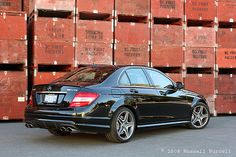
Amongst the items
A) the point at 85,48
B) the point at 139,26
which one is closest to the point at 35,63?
the point at 85,48

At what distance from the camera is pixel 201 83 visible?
40.8 ft

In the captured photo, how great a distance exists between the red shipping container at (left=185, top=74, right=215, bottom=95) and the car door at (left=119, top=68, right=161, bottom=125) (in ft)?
13.3

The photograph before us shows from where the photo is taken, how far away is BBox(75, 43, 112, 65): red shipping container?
11.2m

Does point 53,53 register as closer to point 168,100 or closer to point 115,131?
point 168,100

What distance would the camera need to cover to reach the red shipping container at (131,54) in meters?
11.6

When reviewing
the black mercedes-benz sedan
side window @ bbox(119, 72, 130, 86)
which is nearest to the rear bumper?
the black mercedes-benz sedan

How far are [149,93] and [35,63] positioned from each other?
12.2 ft

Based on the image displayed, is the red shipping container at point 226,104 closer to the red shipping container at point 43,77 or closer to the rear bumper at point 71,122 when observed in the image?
the red shipping container at point 43,77

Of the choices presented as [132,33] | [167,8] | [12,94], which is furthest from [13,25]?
[167,8]

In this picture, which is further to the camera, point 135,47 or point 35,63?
point 135,47

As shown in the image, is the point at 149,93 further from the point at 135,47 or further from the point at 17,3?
the point at 17,3

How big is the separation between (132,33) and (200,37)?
→ 2096 mm

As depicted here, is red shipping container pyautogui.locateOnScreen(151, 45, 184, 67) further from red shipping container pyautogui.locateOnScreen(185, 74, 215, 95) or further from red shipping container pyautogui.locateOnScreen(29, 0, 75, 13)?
red shipping container pyautogui.locateOnScreen(29, 0, 75, 13)

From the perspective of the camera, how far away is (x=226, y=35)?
12781mm
